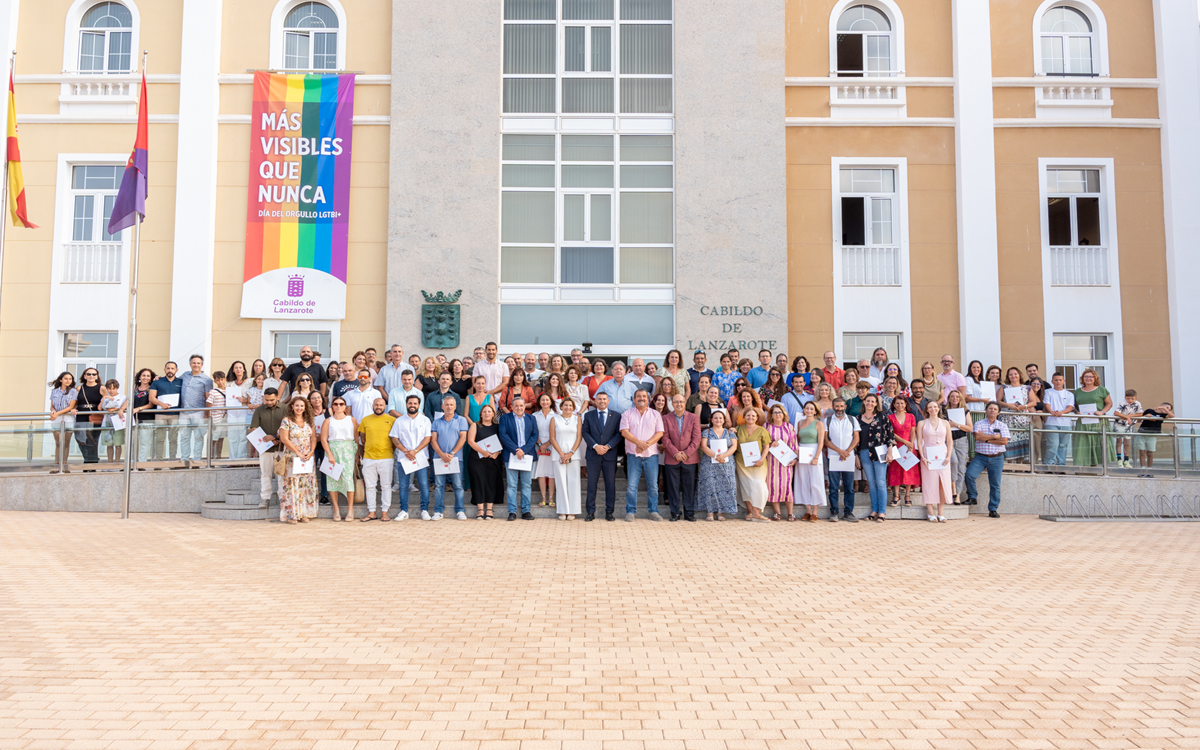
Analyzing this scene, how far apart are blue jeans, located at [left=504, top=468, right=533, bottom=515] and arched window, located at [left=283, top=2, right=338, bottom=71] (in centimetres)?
1182

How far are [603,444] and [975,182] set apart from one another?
1170 cm

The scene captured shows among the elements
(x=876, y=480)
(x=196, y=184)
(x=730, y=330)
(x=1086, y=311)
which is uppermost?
(x=196, y=184)

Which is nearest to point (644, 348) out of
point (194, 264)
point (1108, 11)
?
point (194, 264)

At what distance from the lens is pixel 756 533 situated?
34.9 feet

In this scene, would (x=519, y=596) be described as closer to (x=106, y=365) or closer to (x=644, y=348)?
(x=644, y=348)

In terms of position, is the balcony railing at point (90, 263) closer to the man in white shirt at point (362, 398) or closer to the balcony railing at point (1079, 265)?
the man in white shirt at point (362, 398)

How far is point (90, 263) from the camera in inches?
724

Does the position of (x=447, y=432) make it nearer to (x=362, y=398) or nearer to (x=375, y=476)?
(x=375, y=476)

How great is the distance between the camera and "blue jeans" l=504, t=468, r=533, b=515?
465 inches

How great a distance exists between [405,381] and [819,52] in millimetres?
12585

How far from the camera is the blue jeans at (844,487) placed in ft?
39.8

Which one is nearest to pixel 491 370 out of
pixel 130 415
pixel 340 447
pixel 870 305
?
pixel 340 447

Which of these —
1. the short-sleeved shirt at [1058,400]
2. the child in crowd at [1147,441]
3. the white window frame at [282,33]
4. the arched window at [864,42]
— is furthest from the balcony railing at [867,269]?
the white window frame at [282,33]

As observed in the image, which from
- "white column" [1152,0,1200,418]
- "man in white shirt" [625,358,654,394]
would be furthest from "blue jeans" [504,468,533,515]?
"white column" [1152,0,1200,418]
